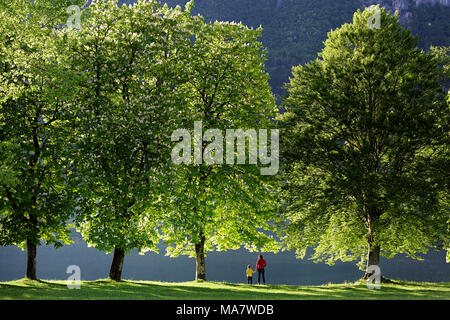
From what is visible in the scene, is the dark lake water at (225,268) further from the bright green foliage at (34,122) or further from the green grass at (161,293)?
the bright green foliage at (34,122)

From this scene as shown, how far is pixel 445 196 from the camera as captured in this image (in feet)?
92.4

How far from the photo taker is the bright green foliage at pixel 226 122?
85.3 feet

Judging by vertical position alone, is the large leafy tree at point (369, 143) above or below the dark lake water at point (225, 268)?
above

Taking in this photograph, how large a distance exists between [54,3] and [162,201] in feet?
42.2

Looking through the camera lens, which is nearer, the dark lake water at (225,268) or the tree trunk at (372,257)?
the tree trunk at (372,257)

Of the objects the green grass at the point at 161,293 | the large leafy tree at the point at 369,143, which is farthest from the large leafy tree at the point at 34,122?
the large leafy tree at the point at 369,143

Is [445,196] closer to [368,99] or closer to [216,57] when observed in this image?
[368,99]

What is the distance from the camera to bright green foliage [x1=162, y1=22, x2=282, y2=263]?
2600 cm

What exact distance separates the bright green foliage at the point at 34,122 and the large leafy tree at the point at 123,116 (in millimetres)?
1419

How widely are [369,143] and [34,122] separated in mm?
21948

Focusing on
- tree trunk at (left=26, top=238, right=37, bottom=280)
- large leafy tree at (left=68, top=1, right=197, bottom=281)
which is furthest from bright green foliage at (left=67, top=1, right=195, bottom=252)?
tree trunk at (left=26, top=238, right=37, bottom=280)

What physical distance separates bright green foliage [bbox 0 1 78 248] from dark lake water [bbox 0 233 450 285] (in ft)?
221

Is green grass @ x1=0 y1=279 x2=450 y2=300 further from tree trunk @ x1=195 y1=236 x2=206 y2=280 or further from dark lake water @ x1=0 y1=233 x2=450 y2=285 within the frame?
dark lake water @ x1=0 y1=233 x2=450 y2=285
